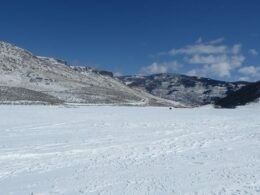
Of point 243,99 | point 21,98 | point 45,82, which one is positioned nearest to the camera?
point 21,98

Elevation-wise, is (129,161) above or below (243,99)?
below

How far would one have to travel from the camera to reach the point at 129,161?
60.5 ft

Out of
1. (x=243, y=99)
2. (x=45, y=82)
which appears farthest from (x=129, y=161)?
(x=45, y=82)

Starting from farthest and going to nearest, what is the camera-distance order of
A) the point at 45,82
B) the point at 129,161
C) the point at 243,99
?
1. the point at 45,82
2. the point at 243,99
3. the point at 129,161

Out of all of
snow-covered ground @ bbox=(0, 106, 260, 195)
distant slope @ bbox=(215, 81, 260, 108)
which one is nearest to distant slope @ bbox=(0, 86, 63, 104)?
distant slope @ bbox=(215, 81, 260, 108)

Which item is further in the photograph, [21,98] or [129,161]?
[21,98]

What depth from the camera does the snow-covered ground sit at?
14.1 meters

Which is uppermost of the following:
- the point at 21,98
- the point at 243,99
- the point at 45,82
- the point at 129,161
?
the point at 45,82

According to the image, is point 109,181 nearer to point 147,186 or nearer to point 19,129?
point 147,186

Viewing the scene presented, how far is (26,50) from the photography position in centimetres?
19875

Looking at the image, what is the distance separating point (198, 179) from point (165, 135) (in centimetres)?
1237

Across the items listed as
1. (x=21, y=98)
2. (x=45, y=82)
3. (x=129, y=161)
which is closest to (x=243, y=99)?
(x=21, y=98)

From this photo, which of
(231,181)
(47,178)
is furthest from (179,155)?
(47,178)

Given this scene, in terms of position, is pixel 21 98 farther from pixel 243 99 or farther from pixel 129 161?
pixel 129 161
